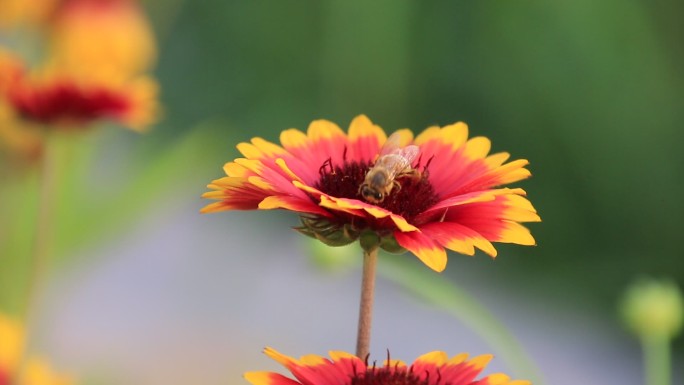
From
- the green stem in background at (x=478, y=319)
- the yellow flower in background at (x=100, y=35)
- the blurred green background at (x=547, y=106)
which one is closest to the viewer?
the green stem in background at (x=478, y=319)

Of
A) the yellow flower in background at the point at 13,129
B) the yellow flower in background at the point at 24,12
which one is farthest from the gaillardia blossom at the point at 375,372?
the yellow flower in background at the point at 24,12

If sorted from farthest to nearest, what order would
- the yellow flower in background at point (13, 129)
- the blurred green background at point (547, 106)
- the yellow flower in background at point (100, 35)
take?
1. the blurred green background at point (547, 106)
2. the yellow flower in background at point (100, 35)
3. the yellow flower in background at point (13, 129)

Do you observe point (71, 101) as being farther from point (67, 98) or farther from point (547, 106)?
point (547, 106)

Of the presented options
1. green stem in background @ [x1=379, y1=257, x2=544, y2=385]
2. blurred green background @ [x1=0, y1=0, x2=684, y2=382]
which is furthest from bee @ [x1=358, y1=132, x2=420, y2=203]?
blurred green background @ [x1=0, y1=0, x2=684, y2=382]

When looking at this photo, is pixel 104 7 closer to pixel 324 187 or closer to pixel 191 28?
pixel 324 187

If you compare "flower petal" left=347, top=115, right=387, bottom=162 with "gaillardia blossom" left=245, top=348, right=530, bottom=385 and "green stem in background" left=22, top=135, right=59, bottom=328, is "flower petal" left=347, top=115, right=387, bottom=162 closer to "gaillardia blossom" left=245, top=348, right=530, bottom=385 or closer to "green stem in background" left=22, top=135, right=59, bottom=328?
"gaillardia blossom" left=245, top=348, right=530, bottom=385

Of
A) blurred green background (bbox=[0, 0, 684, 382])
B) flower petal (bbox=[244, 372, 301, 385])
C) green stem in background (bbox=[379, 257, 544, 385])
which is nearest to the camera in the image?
flower petal (bbox=[244, 372, 301, 385])

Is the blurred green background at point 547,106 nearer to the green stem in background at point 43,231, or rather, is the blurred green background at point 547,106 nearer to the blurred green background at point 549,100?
the blurred green background at point 549,100
